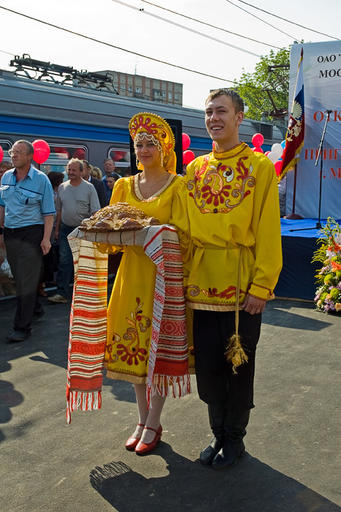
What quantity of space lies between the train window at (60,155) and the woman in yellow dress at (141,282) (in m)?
6.02

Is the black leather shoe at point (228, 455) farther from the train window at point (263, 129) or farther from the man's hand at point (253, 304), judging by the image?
the train window at point (263, 129)

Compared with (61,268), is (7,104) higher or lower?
higher

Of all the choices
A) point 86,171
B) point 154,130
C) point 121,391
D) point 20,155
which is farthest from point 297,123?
point 154,130

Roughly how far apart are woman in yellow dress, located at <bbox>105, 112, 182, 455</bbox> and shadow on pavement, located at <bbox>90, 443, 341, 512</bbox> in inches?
11.1

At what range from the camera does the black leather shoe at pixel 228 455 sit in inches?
123

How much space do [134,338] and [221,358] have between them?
1.59 feet

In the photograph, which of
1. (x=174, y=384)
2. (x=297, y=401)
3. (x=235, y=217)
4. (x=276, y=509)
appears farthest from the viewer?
(x=297, y=401)

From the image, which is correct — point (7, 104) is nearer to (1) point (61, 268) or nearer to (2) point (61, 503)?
(1) point (61, 268)

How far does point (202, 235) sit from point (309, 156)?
22.5 feet

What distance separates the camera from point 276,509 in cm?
277

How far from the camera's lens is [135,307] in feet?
10.5

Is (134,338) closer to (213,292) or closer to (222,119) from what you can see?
(213,292)

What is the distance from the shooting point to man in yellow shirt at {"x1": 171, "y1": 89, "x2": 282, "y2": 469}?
2.97 m

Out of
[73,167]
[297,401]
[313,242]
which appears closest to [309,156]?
[313,242]
